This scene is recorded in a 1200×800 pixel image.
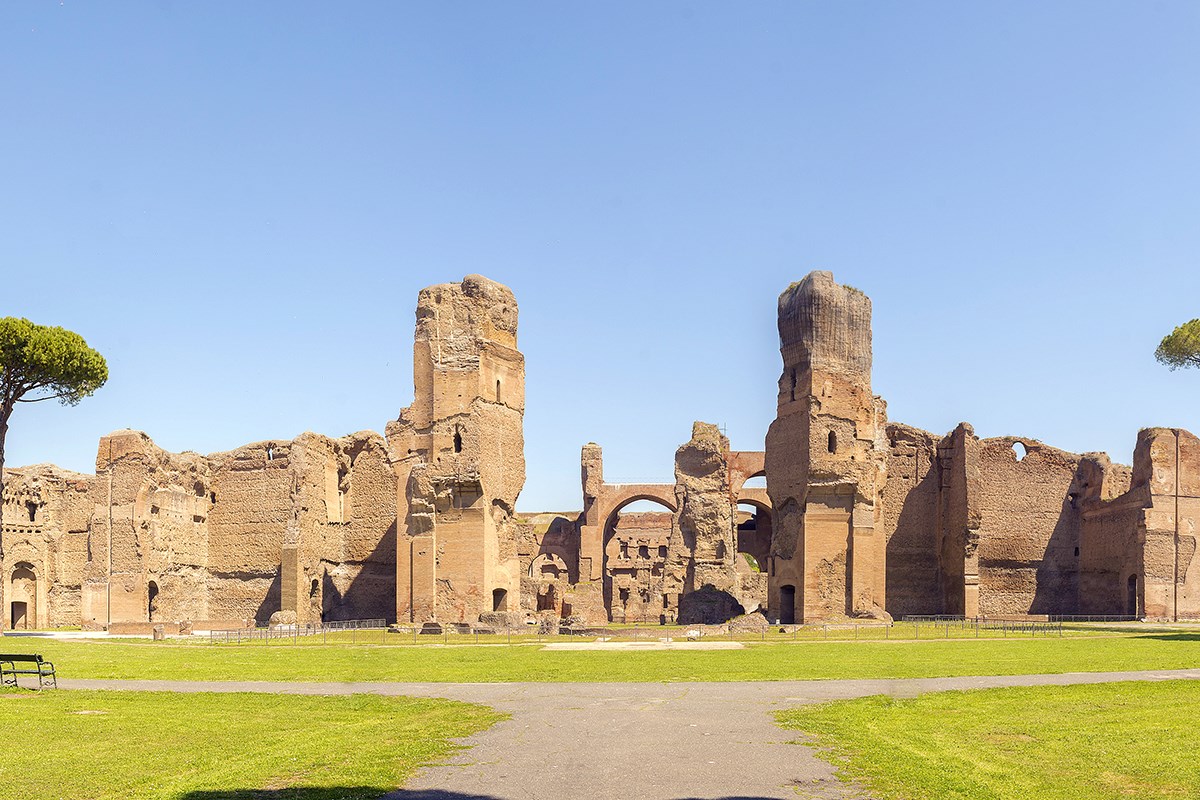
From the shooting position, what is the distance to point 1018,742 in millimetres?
10539

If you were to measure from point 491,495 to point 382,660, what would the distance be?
16459 mm

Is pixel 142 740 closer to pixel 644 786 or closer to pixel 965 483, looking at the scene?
pixel 644 786

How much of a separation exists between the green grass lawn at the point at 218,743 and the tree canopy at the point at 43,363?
2003 centimetres

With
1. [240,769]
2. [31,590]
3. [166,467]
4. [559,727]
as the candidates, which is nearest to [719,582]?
[166,467]

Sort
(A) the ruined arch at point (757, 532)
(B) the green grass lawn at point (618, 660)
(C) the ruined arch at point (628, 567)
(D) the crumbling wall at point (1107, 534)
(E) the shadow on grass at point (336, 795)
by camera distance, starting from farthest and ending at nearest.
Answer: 1. (A) the ruined arch at point (757, 532)
2. (C) the ruined arch at point (628, 567)
3. (D) the crumbling wall at point (1107, 534)
4. (B) the green grass lawn at point (618, 660)
5. (E) the shadow on grass at point (336, 795)

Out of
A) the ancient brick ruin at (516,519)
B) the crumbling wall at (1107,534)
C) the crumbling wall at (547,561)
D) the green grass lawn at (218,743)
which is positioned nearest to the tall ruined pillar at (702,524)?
the ancient brick ruin at (516,519)

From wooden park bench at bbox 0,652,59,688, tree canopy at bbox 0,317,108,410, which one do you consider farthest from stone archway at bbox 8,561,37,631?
wooden park bench at bbox 0,652,59,688

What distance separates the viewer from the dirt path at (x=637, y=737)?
8.57 metres

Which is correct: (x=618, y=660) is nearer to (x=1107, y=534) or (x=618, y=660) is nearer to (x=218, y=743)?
(x=218, y=743)

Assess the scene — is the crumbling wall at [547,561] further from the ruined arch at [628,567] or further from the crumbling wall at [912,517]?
the crumbling wall at [912,517]

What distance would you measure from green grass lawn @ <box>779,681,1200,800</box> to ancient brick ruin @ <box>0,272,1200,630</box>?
2456 cm

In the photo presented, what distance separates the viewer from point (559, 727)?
11812 millimetres

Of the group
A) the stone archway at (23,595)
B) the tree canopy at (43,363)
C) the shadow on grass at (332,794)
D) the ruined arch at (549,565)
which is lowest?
the ruined arch at (549,565)

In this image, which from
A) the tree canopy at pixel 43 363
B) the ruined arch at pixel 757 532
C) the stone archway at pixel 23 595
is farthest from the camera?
the ruined arch at pixel 757 532
